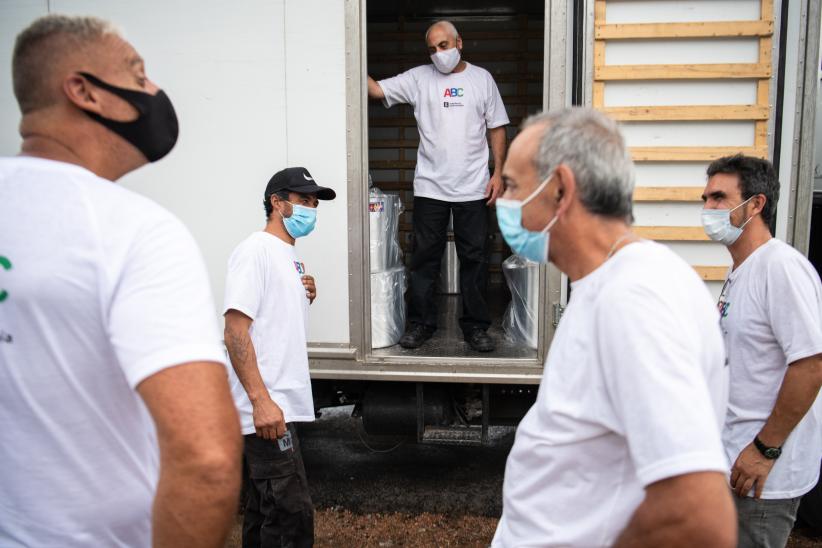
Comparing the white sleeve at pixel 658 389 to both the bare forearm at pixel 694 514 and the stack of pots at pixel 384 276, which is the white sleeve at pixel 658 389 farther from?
the stack of pots at pixel 384 276

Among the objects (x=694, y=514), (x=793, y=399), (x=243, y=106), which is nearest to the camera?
(x=694, y=514)

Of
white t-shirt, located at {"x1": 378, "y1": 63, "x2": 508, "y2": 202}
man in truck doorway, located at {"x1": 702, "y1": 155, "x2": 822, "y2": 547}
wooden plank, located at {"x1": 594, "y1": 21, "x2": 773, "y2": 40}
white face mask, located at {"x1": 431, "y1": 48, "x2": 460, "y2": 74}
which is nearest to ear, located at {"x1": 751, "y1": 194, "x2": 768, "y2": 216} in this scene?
man in truck doorway, located at {"x1": 702, "y1": 155, "x2": 822, "y2": 547}

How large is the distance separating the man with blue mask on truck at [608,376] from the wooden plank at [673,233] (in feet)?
7.80

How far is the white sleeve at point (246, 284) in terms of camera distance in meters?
2.76

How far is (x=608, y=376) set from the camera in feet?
3.86

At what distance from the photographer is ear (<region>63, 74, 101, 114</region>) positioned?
1.19 metres

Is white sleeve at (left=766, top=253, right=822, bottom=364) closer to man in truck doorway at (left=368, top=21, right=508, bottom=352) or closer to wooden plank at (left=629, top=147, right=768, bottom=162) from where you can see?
wooden plank at (left=629, top=147, right=768, bottom=162)

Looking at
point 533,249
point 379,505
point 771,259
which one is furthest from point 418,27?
point 533,249

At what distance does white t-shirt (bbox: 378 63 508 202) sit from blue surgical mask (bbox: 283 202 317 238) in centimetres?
154

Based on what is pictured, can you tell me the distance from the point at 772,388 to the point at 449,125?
9.40 ft

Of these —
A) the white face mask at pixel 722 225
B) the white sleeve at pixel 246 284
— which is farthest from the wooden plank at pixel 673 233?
the white sleeve at pixel 246 284

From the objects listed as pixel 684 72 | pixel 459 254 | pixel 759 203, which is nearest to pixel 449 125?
pixel 459 254

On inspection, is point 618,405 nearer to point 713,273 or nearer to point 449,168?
point 713,273

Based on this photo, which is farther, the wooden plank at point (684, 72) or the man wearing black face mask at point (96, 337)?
the wooden plank at point (684, 72)
